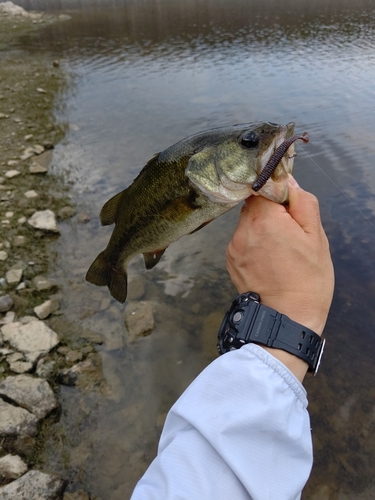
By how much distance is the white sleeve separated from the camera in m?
1.19

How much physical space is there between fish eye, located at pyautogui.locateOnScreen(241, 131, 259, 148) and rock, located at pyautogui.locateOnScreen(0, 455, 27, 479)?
95.5 inches

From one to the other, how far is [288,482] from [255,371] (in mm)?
356

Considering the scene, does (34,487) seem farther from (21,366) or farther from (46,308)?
(46,308)

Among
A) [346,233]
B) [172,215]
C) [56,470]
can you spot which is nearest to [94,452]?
[56,470]

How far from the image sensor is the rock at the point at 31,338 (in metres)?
3.27

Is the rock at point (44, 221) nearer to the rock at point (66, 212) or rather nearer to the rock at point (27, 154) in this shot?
the rock at point (66, 212)

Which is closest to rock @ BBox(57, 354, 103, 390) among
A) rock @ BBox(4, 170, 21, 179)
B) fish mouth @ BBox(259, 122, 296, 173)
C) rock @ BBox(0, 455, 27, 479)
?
rock @ BBox(0, 455, 27, 479)

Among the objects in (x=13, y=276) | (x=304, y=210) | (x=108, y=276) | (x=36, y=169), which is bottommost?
(x=13, y=276)

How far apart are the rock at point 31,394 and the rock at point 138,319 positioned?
2.84 ft

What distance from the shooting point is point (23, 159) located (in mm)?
6535

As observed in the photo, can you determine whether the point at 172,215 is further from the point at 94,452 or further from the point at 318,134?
the point at 318,134

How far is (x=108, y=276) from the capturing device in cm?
299

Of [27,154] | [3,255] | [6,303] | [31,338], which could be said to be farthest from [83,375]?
[27,154]

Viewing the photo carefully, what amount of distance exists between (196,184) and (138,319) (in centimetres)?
195
